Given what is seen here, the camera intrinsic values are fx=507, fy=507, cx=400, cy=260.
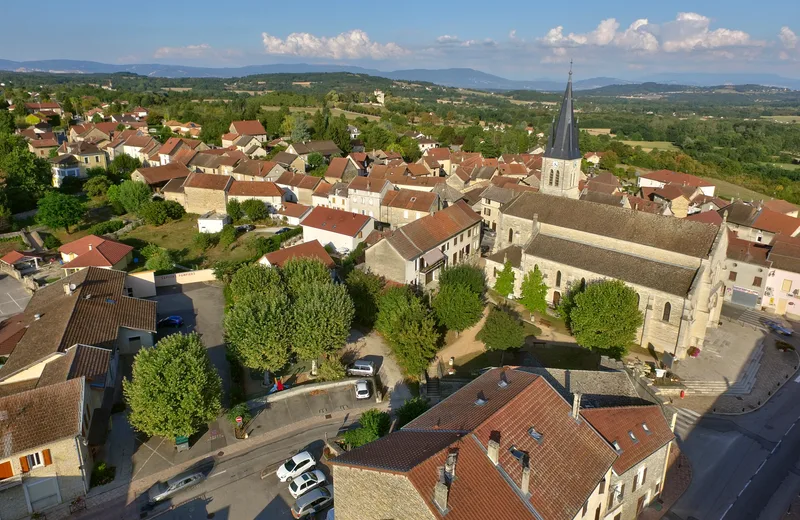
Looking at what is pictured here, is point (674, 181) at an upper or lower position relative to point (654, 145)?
lower

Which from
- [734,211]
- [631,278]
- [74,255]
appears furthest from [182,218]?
[734,211]

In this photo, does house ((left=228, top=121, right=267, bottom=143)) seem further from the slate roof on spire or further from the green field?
the green field

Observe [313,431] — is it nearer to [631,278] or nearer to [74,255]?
[631,278]

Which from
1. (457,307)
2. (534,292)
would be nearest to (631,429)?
(457,307)

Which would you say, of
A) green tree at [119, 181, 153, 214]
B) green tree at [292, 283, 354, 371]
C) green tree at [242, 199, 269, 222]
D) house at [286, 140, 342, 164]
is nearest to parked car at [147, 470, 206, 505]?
green tree at [292, 283, 354, 371]

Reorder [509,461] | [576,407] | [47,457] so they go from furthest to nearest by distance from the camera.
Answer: [47,457]
[576,407]
[509,461]

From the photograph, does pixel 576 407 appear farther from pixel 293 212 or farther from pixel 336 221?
pixel 293 212

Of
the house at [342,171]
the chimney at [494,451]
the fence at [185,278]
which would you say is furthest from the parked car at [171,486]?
the house at [342,171]
